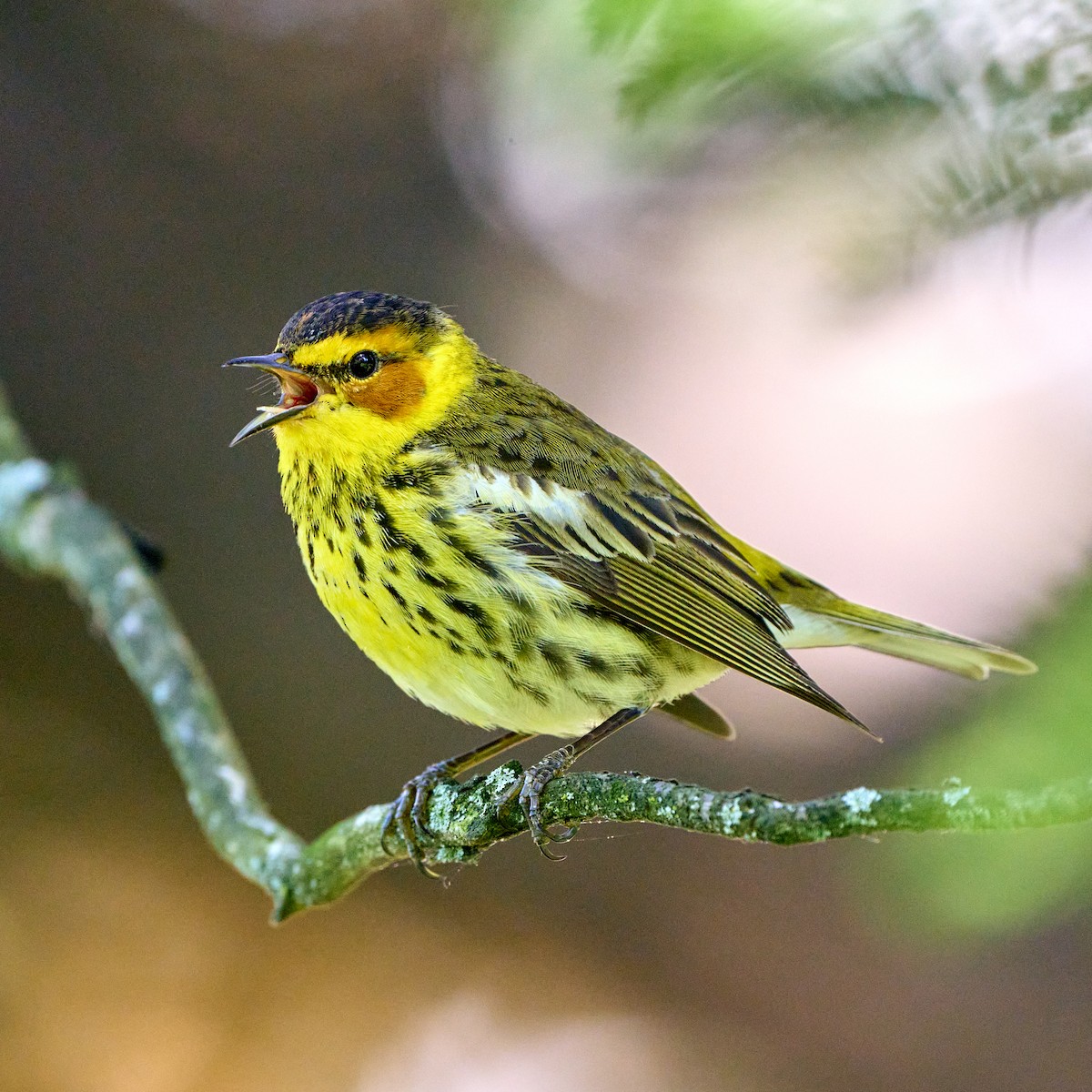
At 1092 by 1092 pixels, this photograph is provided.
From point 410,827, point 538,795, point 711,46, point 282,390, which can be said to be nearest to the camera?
point 711,46

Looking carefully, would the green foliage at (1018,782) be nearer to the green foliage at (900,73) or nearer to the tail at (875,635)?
the green foliage at (900,73)

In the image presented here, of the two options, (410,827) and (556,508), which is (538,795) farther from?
(556,508)

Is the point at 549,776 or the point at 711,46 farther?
the point at 549,776

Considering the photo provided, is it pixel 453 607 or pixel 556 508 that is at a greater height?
pixel 556 508

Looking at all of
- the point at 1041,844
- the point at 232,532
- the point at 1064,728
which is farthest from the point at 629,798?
the point at 232,532

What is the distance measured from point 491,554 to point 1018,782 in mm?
1914

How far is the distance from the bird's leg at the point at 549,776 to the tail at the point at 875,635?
2.22ft

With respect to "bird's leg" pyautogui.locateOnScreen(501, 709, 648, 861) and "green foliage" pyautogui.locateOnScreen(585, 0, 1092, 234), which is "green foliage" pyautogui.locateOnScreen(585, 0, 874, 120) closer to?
"green foliage" pyautogui.locateOnScreen(585, 0, 1092, 234)

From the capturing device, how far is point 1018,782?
672 millimetres

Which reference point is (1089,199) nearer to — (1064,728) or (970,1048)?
(1064,728)

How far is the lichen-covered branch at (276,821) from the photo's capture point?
0.97m

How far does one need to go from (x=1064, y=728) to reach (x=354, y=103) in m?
4.79

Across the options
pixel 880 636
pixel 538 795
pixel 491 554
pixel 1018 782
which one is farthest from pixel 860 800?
pixel 880 636

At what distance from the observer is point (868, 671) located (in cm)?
397
